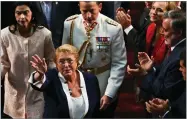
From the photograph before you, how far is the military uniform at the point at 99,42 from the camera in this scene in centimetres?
270

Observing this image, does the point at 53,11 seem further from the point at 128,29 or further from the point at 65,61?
the point at 128,29

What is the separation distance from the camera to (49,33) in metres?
2.71

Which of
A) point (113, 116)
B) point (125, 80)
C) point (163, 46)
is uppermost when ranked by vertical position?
point (163, 46)

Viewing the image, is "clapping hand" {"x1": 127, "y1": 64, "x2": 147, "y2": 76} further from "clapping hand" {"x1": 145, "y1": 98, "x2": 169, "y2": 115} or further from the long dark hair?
the long dark hair

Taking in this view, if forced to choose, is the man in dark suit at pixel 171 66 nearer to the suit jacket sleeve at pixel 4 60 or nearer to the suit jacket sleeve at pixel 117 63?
the suit jacket sleeve at pixel 117 63

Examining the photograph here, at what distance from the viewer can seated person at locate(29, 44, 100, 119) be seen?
263 cm

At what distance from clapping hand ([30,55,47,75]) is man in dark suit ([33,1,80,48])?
0.37 feet

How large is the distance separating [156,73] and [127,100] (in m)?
0.23

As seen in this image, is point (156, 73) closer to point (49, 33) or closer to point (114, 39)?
point (114, 39)

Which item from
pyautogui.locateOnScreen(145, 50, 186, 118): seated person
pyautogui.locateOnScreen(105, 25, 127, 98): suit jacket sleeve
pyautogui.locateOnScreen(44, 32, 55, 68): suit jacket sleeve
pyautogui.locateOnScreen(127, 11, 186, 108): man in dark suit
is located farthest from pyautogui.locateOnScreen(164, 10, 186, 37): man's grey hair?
pyautogui.locateOnScreen(44, 32, 55, 68): suit jacket sleeve

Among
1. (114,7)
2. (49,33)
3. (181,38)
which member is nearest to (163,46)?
(181,38)

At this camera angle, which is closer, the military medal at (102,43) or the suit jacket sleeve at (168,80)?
the suit jacket sleeve at (168,80)

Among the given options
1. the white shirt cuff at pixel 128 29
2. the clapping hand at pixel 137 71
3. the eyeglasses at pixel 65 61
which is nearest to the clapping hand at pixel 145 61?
the clapping hand at pixel 137 71

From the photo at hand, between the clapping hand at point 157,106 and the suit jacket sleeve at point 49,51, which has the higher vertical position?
the suit jacket sleeve at point 49,51
